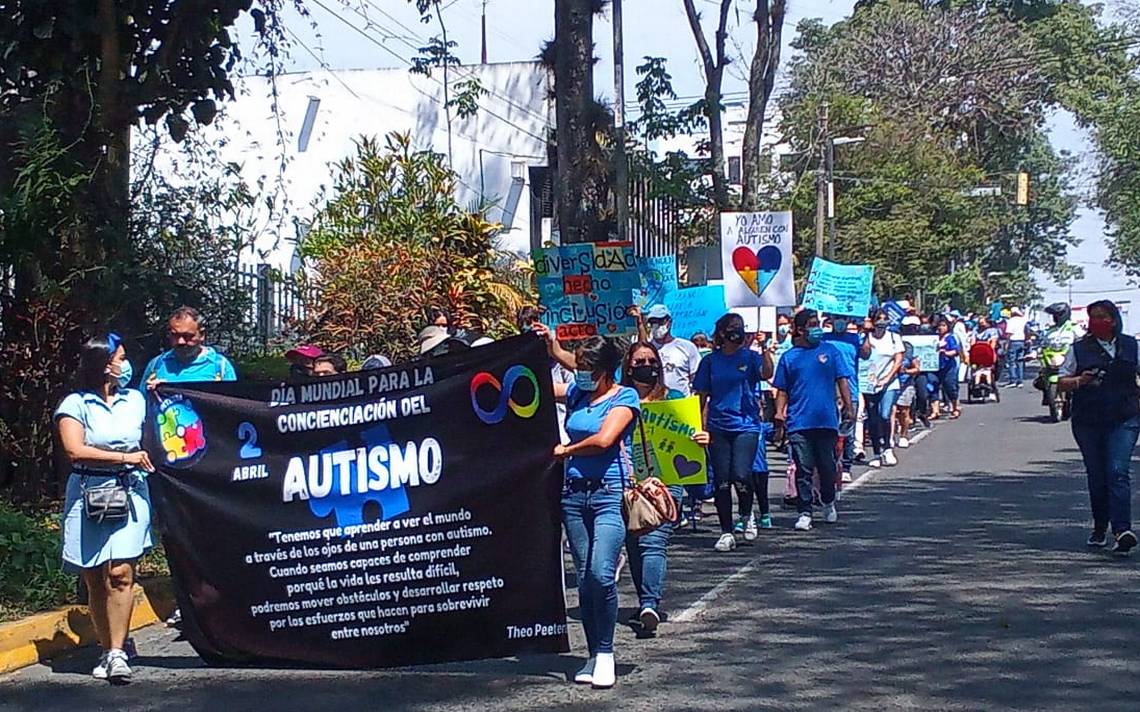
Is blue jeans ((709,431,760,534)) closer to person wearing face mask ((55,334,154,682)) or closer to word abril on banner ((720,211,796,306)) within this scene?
person wearing face mask ((55,334,154,682))

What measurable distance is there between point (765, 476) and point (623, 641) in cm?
416

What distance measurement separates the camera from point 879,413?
1906 centimetres

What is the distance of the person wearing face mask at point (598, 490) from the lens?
7738mm

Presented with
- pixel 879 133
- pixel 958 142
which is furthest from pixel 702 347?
pixel 958 142

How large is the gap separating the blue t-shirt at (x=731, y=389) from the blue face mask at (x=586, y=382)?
404 centimetres

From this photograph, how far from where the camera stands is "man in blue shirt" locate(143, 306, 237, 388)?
9.34 meters

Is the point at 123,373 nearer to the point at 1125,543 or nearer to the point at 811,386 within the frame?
the point at 811,386

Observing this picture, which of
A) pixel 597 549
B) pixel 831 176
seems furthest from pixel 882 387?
pixel 831 176

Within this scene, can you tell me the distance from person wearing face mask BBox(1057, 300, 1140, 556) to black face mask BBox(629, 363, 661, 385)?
3.45 meters

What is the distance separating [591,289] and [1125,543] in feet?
15.2

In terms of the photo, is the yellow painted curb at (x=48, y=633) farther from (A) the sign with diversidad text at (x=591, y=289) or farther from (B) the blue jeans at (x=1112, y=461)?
(B) the blue jeans at (x=1112, y=461)

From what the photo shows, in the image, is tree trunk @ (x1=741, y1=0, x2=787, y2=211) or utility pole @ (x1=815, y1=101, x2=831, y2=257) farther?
utility pole @ (x1=815, y1=101, x2=831, y2=257)

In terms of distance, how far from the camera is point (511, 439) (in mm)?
8000

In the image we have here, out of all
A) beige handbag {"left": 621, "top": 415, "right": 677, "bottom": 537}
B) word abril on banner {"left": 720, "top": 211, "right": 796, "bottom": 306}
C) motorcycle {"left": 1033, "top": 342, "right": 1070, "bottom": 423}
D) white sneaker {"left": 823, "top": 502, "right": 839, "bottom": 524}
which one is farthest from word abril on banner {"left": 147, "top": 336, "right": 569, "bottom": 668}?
motorcycle {"left": 1033, "top": 342, "right": 1070, "bottom": 423}
